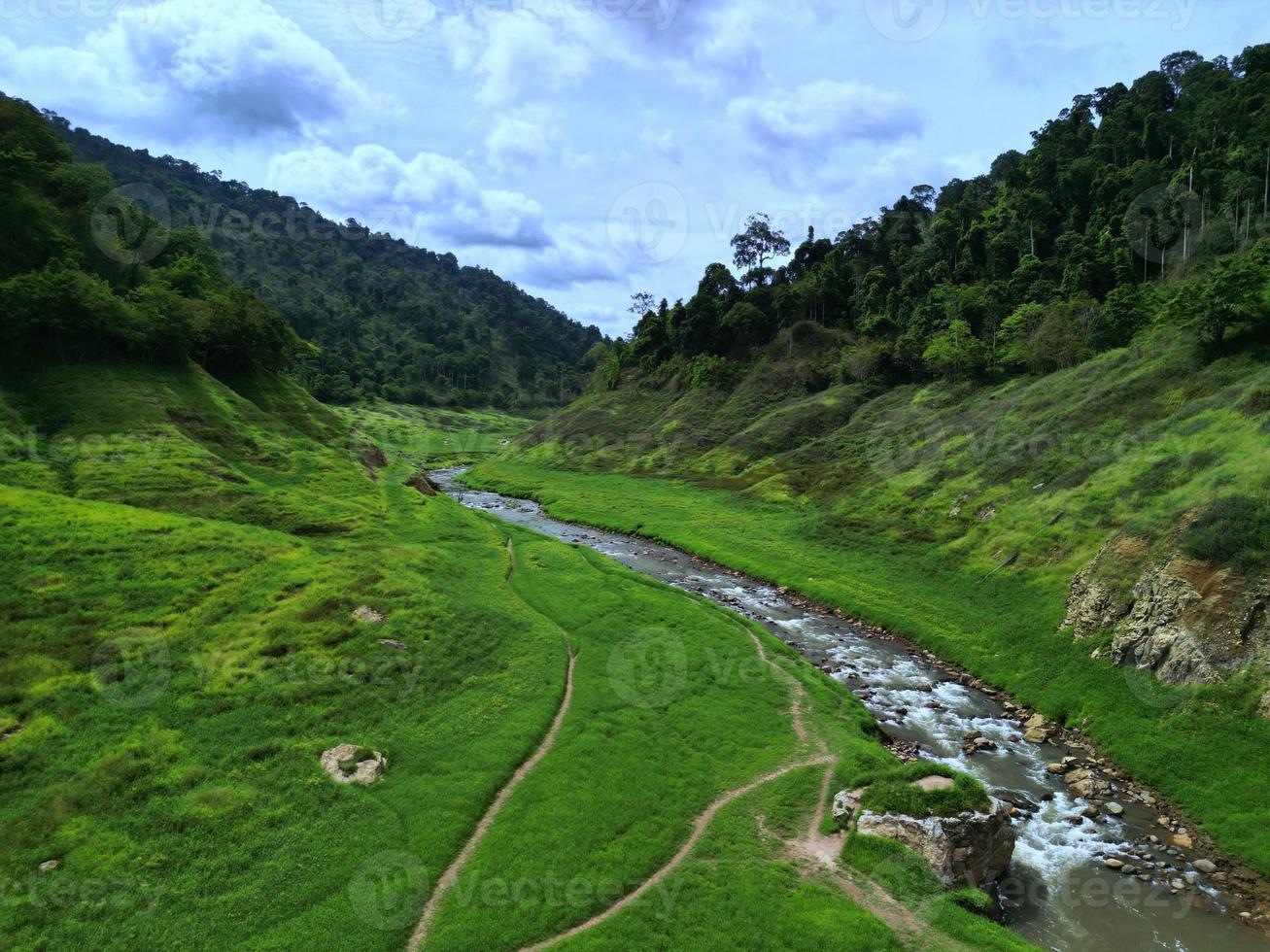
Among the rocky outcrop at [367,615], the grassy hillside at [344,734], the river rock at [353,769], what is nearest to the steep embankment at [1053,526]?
the grassy hillside at [344,734]

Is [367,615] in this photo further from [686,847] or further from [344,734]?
[686,847]

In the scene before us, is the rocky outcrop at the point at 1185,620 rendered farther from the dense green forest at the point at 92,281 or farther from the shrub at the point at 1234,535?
the dense green forest at the point at 92,281

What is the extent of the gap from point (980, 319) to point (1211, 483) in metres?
75.6

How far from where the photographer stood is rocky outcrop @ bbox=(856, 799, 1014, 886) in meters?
23.4

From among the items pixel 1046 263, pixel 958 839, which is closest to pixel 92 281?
pixel 958 839

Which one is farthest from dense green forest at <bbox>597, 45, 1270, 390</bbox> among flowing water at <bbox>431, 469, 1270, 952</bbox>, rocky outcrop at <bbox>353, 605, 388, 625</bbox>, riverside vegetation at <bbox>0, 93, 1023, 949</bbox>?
rocky outcrop at <bbox>353, 605, 388, 625</bbox>

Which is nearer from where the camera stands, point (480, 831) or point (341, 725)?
point (480, 831)

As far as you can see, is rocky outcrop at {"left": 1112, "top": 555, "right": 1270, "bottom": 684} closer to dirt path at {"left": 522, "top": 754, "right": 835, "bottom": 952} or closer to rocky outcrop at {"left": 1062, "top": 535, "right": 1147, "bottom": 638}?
rocky outcrop at {"left": 1062, "top": 535, "right": 1147, "bottom": 638}

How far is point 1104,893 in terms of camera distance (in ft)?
77.4

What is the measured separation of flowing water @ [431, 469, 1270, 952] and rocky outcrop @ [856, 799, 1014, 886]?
123 centimetres

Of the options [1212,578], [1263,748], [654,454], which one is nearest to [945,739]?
[1263,748]

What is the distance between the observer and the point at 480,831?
25172mm

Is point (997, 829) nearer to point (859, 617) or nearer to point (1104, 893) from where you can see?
point (1104, 893)

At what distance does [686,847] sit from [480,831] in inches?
323
